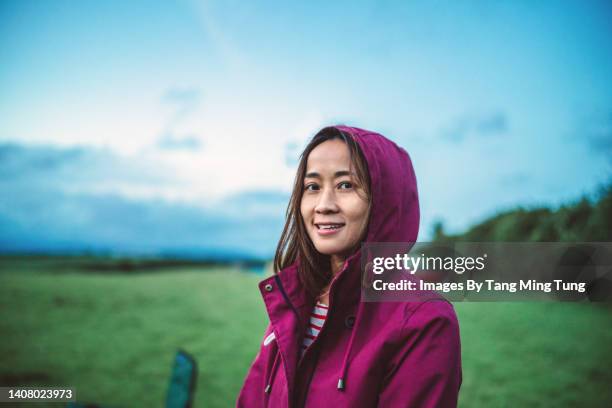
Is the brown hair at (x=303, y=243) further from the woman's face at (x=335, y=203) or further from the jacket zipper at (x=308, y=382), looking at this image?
the jacket zipper at (x=308, y=382)

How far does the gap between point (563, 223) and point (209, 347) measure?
295 inches

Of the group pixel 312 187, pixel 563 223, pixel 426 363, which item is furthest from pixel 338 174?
pixel 563 223

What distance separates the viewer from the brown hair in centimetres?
200

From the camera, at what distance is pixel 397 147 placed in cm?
202

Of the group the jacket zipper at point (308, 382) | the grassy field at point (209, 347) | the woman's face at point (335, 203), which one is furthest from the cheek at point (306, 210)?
the grassy field at point (209, 347)

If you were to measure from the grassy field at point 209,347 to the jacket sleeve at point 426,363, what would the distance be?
14.4 feet

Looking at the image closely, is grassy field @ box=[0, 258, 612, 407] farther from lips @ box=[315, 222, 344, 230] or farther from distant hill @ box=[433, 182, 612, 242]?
lips @ box=[315, 222, 344, 230]

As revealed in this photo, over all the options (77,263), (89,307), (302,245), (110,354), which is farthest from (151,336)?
(77,263)

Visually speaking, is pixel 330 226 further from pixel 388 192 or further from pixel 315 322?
Answer: pixel 315 322

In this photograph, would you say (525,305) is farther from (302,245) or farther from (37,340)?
(37,340)

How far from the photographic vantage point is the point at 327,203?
180 centimetres

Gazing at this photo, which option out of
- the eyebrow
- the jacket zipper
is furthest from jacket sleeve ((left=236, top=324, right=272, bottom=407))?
the eyebrow

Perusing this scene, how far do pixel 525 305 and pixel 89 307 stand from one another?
11742 mm

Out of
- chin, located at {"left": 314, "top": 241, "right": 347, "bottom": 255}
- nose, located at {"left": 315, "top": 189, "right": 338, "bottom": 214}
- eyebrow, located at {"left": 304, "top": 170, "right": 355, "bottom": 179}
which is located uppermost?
eyebrow, located at {"left": 304, "top": 170, "right": 355, "bottom": 179}
